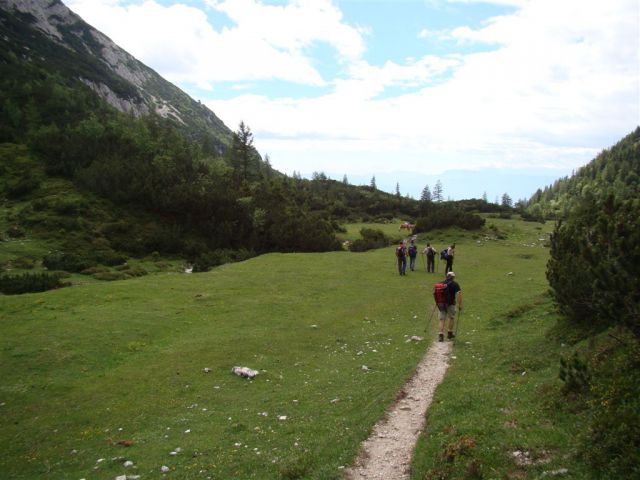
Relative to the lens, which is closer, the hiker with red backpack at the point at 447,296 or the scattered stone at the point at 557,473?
the scattered stone at the point at 557,473

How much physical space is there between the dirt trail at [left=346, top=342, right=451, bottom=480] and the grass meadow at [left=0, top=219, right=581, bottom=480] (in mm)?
367

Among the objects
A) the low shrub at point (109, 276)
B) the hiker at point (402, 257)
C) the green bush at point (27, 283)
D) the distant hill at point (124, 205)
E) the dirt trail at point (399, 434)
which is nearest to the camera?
the dirt trail at point (399, 434)

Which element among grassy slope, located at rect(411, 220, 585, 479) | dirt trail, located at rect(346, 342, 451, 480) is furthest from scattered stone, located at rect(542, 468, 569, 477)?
dirt trail, located at rect(346, 342, 451, 480)

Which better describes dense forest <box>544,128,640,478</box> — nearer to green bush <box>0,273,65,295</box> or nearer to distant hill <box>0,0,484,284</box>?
green bush <box>0,273,65,295</box>

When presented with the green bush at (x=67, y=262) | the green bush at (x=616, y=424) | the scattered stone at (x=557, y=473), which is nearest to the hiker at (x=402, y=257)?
the green bush at (x=67, y=262)

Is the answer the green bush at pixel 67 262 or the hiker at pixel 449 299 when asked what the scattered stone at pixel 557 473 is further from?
the green bush at pixel 67 262

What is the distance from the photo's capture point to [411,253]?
4344cm

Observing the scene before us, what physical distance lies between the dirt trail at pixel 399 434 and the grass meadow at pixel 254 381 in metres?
0.37

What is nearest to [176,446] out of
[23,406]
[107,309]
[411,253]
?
[23,406]

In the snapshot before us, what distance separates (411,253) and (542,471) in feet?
117

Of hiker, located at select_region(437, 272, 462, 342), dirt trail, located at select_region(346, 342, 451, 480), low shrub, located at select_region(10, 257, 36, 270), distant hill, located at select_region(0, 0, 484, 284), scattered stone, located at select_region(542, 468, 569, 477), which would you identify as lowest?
dirt trail, located at select_region(346, 342, 451, 480)

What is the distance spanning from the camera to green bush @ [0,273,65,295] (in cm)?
3069

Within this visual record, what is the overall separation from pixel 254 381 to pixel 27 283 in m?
23.3

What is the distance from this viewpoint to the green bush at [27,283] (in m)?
30.7
